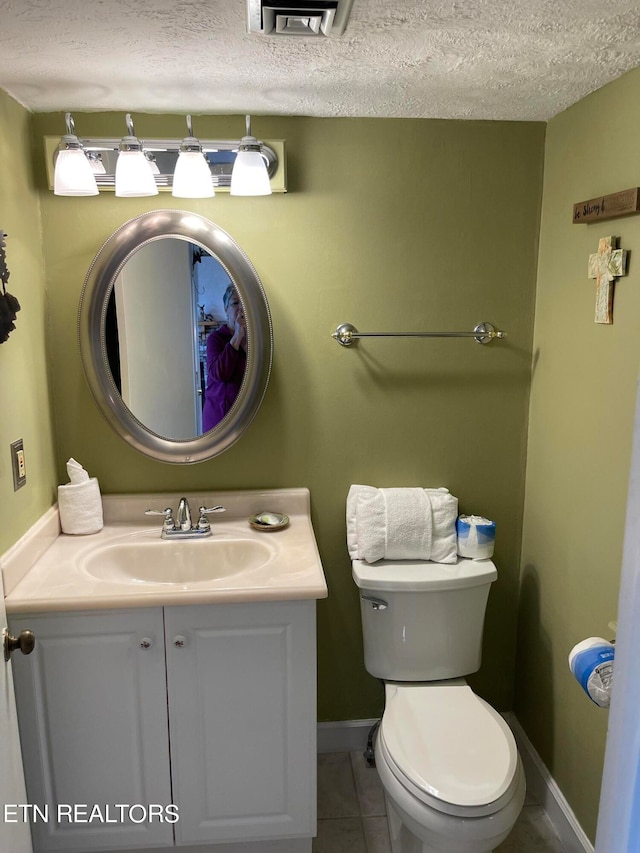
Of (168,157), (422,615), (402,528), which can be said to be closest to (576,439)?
(402,528)

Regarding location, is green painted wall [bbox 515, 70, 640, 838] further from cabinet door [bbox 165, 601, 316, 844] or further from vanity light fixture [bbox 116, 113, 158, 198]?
vanity light fixture [bbox 116, 113, 158, 198]

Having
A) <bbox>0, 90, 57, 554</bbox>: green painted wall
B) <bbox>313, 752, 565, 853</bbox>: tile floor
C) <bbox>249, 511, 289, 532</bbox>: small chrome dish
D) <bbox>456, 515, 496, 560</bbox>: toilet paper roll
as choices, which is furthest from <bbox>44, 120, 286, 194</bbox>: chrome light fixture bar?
<bbox>313, 752, 565, 853</bbox>: tile floor

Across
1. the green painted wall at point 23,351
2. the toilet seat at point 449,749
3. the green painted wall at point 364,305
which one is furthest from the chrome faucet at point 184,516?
the toilet seat at point 449,749

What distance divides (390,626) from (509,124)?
1555 millimetres

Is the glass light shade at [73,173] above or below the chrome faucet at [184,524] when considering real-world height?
above

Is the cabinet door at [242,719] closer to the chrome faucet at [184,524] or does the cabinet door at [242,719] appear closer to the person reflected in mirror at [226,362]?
the chrome faucet at [184,524]

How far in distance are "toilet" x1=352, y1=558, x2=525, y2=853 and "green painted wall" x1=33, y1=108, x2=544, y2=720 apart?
11.1 inches

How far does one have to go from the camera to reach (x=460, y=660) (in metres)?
2.00

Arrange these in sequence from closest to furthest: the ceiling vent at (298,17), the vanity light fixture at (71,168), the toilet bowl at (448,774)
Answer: the ceiling vent at (298,17) < the toilet bowl at (448,774) < the vanity light fixture at (71,168)

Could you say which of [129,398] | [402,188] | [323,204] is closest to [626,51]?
[402,188]

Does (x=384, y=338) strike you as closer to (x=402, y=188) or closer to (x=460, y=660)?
Answer: (x=402, y=188)

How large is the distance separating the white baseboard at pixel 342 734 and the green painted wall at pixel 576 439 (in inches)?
21.8

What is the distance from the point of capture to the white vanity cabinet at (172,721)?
162cm

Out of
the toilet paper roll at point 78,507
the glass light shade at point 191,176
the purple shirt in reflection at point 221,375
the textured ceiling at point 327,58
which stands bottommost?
the toilet paper roll at point 78,507
